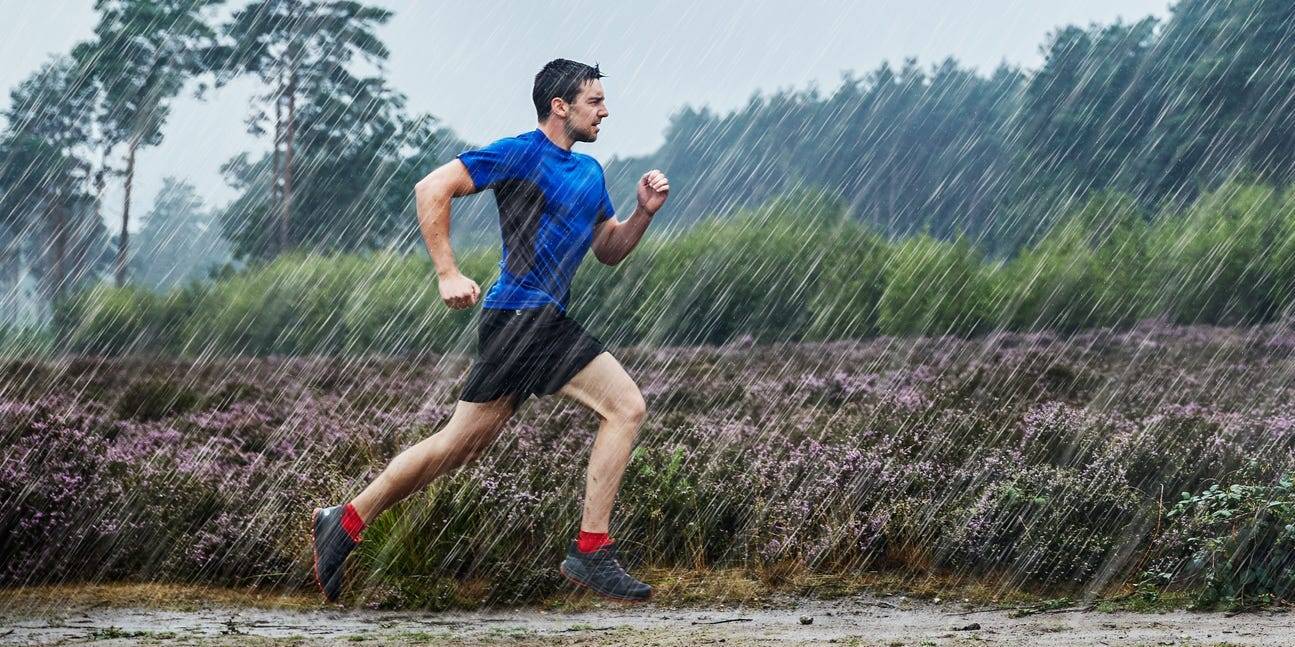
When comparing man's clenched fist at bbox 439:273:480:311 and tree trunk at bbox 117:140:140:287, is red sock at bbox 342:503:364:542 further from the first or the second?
tree trunk at bbox 117:140:140:287

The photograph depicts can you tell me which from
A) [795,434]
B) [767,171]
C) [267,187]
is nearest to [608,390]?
[795,434]

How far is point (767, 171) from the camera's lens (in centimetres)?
5941

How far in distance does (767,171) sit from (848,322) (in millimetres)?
40161

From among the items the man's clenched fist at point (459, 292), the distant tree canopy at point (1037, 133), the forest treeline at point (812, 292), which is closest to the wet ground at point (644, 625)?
the man's clenched fist at point (459, 292)

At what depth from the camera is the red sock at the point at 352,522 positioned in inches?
199

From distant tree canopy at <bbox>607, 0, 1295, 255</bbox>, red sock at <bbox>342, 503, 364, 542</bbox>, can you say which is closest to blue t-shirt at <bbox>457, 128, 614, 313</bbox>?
red sock at <bbox>342, 503, 364, 542</bbox>

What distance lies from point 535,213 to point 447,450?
0.85m

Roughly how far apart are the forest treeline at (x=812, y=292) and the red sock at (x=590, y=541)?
12.7m

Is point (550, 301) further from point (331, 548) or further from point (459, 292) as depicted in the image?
point (331, 548)

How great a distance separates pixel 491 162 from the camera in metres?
4.68

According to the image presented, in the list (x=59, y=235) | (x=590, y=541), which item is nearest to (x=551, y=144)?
(x=590, y=541)

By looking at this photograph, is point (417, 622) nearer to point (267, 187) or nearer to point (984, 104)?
point (267, 187)

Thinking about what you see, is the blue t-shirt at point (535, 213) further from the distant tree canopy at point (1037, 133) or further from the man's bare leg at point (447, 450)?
the distant tree canopy at point (1037, 133)

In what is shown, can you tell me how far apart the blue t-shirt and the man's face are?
94 millimetres
